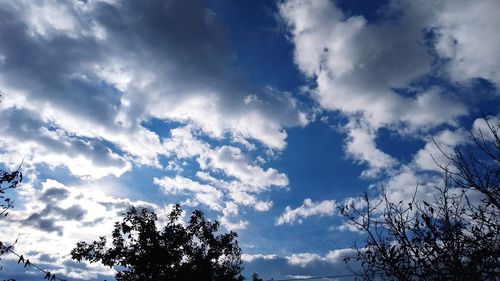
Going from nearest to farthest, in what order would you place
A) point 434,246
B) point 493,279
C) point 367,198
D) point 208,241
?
point 493,279 < point 434,246 < point 367,198 < point 208,241

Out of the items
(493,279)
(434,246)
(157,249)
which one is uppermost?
(157,249)

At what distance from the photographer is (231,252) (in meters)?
31.0

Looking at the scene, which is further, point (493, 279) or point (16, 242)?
point (16, 242)

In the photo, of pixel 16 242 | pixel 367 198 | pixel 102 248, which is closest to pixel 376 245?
pixel 367 198

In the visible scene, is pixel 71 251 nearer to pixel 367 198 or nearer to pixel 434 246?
pixel 367 198

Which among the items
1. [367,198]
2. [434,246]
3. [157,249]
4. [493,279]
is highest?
[157,249]

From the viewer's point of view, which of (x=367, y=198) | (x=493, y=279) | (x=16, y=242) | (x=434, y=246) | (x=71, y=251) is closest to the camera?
(x=493, y=279)

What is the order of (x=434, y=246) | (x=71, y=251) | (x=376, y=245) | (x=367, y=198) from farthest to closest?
1. (x=71, y=251)
2. (x=367, y=198)
3. (x=376, y=245)
4. (x=434, y=246)

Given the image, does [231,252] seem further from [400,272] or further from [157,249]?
[400,272]

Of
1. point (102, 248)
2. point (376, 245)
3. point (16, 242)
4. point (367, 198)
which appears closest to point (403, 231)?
point (376, 245)

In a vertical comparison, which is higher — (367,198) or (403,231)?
(367,198)

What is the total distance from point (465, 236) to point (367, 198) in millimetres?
2346

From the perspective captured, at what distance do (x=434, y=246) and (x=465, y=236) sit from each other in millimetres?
635

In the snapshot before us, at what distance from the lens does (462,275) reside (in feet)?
19.5
